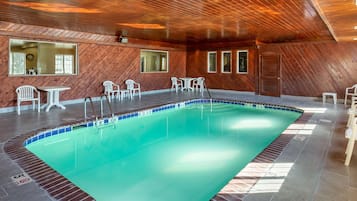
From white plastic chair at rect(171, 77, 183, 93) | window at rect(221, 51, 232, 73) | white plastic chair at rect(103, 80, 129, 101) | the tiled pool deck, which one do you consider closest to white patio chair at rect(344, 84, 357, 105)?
the tiled pool deck

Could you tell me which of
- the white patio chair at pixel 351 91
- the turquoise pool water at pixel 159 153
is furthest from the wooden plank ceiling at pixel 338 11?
the white patio chair at pixel 351 91

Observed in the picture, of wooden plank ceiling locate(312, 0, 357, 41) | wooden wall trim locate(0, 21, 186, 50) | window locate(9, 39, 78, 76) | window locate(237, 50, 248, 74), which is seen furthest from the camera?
window locate(237, 50, 248, 74)

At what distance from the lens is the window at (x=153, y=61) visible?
37.0 ft

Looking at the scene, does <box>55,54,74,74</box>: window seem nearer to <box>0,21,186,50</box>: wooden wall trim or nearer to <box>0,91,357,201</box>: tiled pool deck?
<box>0,21,186,50</box>: wooden wall trim

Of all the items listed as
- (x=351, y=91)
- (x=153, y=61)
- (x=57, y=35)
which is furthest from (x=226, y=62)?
(x=57, y=35)

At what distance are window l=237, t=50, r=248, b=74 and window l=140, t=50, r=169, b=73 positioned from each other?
11.4ft

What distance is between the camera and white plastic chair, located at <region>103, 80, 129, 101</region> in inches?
359

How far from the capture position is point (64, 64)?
28.0ft

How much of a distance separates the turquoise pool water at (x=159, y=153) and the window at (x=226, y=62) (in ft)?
16.8

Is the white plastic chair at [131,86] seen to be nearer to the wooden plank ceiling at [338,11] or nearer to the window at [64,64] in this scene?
the window at [64,64]

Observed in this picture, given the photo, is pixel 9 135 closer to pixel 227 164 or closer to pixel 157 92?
pixel 227 164

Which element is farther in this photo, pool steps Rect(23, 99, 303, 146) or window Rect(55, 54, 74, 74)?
window Rect(55, 54, 74, 74)

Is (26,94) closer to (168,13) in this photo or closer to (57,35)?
(57,35)

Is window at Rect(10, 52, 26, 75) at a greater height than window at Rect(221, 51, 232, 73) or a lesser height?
lesser
